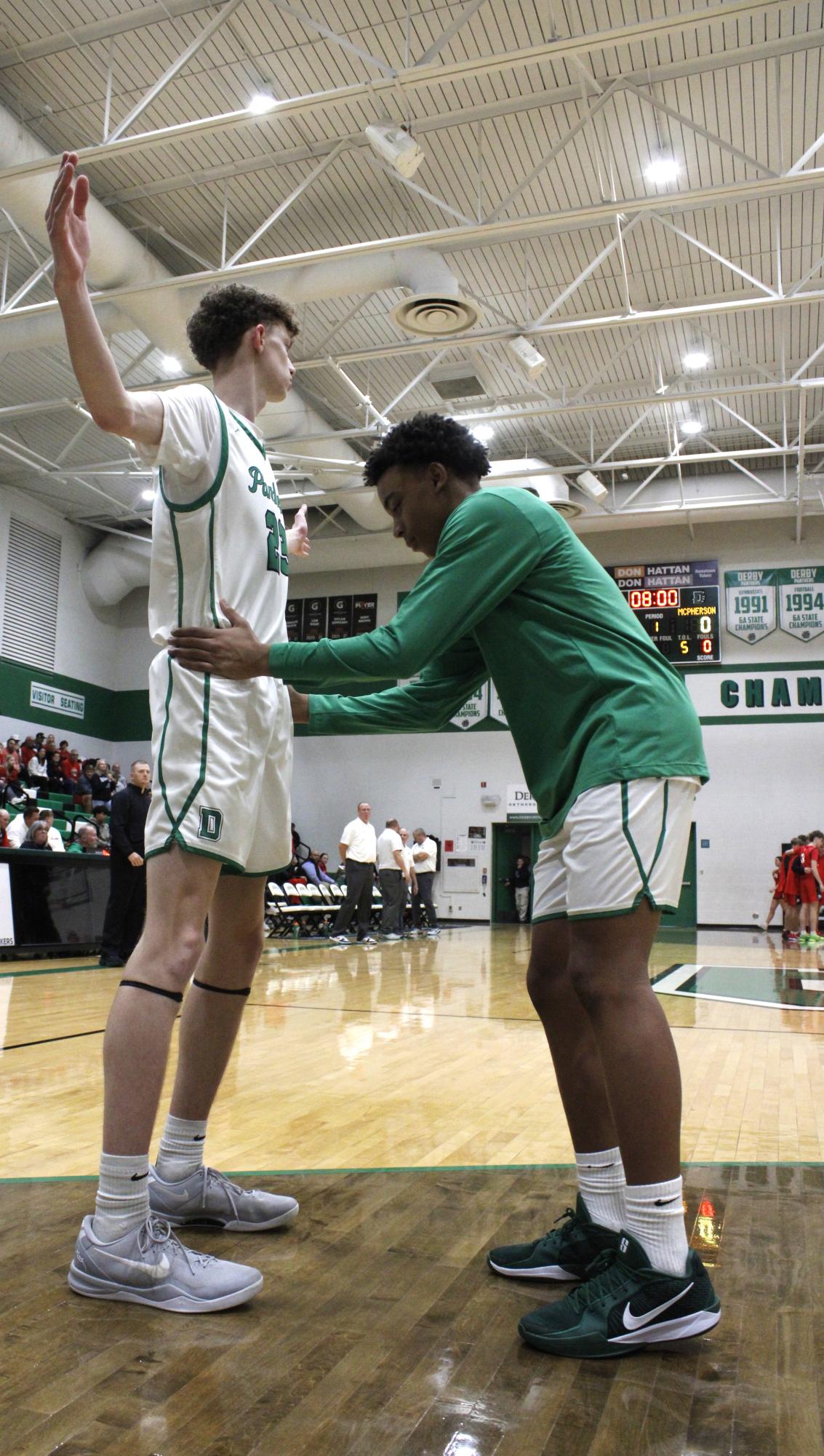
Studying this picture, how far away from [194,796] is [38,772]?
16.4 m

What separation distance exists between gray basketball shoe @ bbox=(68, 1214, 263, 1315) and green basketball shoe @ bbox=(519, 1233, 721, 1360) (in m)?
0.46

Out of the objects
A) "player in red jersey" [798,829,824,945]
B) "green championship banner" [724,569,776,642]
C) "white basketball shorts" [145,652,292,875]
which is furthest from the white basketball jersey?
"green championship banner" [724,569,776,642]

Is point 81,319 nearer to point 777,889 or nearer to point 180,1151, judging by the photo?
point 180,1151

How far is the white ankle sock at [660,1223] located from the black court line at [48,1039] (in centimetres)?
304

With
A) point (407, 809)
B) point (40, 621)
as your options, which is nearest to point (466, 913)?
point (407, 809)

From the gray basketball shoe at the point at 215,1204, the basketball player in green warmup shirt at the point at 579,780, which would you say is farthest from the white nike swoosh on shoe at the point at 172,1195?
the basketball player in green warmup shirt at the point at 579,780

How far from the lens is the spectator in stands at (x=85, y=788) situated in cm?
1712

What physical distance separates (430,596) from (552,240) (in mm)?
11824

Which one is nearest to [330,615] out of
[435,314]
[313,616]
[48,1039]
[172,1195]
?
[313,616]

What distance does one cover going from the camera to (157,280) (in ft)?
35.4

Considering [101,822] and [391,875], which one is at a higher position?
[101,822]

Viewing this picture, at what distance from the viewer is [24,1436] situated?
119 cm

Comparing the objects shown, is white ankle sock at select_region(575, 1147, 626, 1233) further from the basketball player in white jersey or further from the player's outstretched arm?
the player's outstretched arm

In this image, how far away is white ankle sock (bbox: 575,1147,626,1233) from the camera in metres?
1.85
